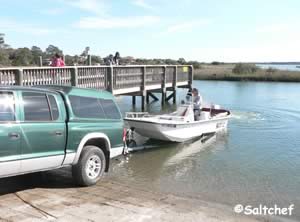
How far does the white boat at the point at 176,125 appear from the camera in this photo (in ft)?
48.9

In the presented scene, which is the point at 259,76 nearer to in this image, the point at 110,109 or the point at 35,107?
the point at 110,109

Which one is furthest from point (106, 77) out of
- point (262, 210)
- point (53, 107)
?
point (262, 210)

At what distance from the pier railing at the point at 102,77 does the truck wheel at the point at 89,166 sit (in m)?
5.58

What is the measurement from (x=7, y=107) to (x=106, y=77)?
13089 mm

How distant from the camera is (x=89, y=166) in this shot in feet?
26.8

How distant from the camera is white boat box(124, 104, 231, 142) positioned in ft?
48.9

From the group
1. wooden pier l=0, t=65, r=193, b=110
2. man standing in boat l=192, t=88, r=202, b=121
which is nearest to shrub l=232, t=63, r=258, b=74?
wooden pier l=0, t=65, r=193, b=110

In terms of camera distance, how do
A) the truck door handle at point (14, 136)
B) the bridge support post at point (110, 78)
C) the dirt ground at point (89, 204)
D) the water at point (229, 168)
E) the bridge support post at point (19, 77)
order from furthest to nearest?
1. the bridge support post at point (110, 78)
2. the bridge support post at point (19, 77)
3. the water at point (229, 168)
4. the truck door handle at point (14, 136)
5. the dirt ground at point (89, 204)

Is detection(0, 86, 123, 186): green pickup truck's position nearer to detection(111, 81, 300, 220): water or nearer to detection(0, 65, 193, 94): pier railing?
detection(111, 81, 300, 220): water

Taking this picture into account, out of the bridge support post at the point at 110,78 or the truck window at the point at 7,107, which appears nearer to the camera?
the truck window at the point at 7,107

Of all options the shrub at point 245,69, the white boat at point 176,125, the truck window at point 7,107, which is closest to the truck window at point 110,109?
the truck window at point 7,107

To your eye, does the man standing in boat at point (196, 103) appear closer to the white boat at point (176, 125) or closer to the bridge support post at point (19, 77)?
the white boat at point (176, 125)

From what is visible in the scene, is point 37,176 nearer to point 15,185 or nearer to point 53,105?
point 15,185

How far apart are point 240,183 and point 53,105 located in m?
5.51
